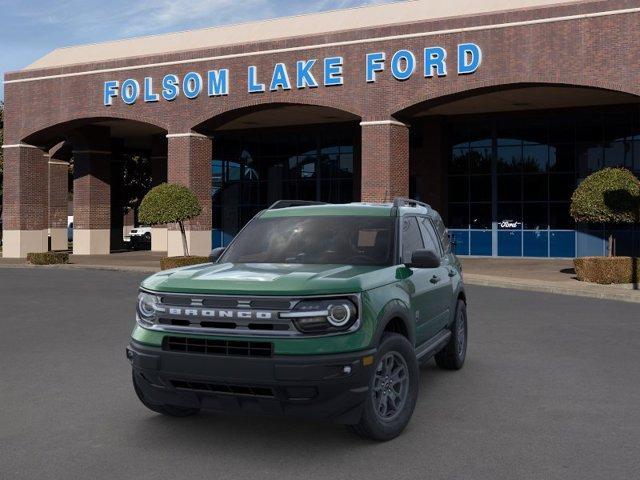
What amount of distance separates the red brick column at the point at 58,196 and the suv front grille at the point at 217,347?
1548 inches

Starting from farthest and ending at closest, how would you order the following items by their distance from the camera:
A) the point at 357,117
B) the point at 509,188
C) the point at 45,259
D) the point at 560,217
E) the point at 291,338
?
the point at 509,188
the point at 560,217
the point at 357,117
the point at 45,259
the point at 291,338

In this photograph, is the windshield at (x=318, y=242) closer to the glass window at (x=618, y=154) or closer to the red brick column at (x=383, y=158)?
the red brick column at (x=383, y=158)

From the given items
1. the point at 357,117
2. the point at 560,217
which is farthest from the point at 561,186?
the point at 357,117

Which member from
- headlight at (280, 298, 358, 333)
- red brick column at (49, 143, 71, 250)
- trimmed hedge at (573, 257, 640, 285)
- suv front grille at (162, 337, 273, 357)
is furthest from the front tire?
red brick column at (49, 143, 71, 250)

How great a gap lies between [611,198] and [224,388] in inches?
753

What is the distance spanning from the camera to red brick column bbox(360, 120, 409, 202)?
28391 millimetres

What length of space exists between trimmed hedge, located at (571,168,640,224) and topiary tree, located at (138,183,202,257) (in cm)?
1446

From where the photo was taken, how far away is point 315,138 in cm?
4047

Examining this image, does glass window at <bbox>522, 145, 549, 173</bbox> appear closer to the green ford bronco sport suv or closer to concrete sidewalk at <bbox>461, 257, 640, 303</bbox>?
concrete sidewalk at <bbox>461, 257, 640, 303</bbox>

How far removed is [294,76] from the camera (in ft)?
98.9

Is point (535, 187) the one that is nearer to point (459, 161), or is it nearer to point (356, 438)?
point (459, 161)

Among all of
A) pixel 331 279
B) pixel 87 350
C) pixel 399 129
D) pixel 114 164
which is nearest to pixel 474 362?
pixel 331 279

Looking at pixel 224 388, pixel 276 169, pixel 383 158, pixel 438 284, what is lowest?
pixel 224 388

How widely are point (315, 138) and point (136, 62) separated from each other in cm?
1059
